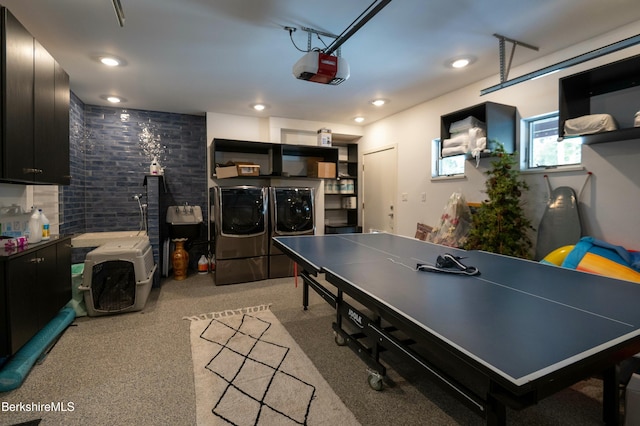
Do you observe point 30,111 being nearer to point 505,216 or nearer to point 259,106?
point 259,106

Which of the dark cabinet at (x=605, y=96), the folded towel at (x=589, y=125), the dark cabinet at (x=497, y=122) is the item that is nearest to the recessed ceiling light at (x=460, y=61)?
the dark cabinet at (x=497, y=122)

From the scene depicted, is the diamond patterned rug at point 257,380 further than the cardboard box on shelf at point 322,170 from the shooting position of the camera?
No

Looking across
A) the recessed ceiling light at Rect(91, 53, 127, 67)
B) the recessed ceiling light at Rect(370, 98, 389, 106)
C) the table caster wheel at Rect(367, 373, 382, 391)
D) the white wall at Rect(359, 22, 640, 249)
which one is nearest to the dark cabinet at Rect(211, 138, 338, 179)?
the recessed ceiling light at Rect(370, 98, 389, 106)

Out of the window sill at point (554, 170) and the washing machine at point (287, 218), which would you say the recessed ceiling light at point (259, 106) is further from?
the window sill at point (554, 170)

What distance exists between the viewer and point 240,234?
420 cm

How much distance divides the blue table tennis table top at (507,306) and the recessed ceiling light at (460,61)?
1.91 m

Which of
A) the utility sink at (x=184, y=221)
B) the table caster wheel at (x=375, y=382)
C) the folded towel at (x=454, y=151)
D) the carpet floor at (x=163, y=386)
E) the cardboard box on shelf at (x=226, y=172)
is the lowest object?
the carpet floor at (x=163, y=386)

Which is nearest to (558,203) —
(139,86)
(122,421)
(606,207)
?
(606,207)

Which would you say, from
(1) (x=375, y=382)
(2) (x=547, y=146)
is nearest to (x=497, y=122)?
(2) (x=547, y=146)

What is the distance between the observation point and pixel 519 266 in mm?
1910

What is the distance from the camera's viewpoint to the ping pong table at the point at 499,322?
2.74 ft

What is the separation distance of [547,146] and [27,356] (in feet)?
15.0

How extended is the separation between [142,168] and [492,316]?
4944 mm

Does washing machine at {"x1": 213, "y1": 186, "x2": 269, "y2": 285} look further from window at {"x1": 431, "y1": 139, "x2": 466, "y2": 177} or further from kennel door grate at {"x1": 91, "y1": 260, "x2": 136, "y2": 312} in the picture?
window at {"x1": 431, "y1": 139, "x2": 466, "y2": 177}
